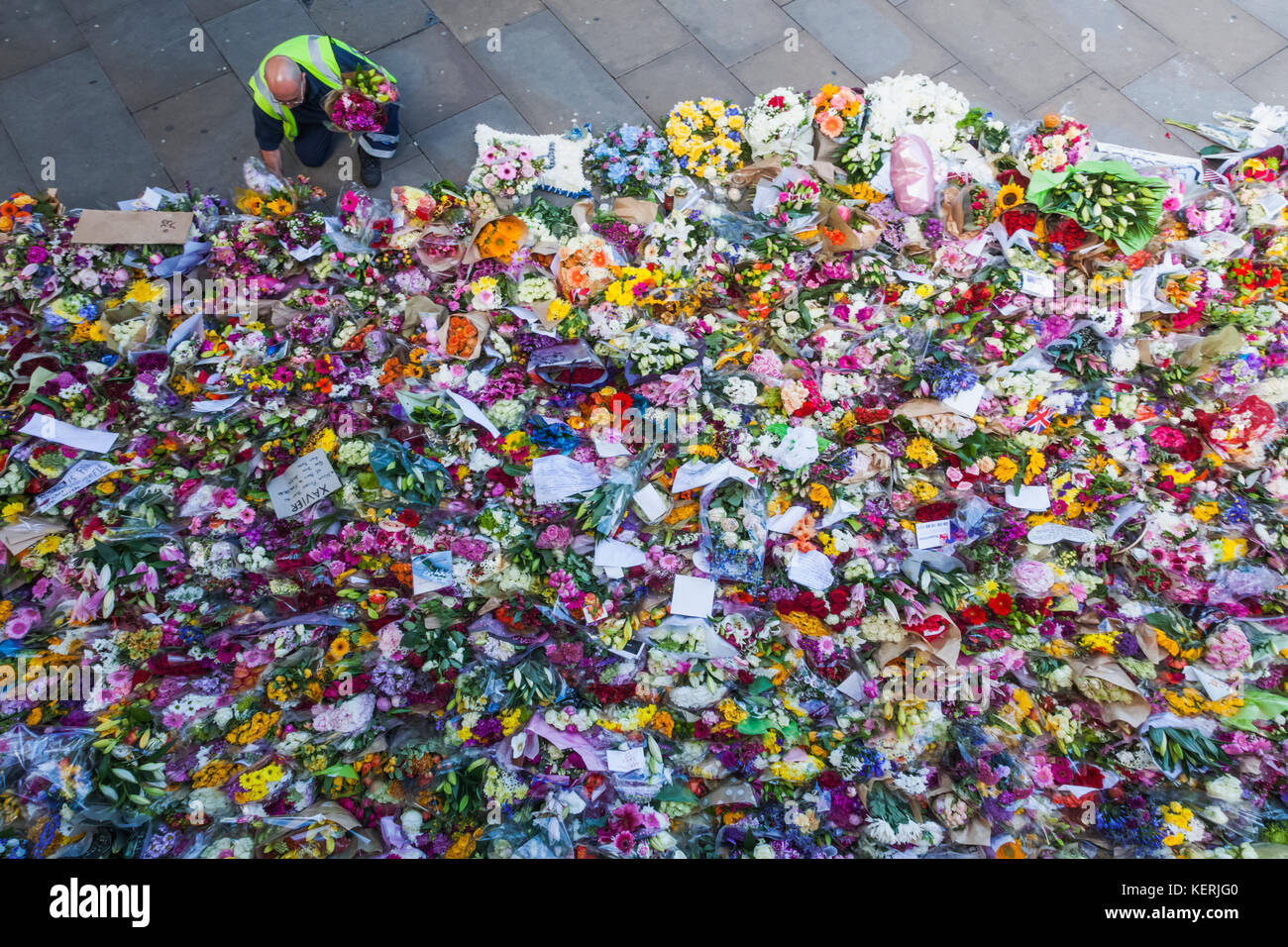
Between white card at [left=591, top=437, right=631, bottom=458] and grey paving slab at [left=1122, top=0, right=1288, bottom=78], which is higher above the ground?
grey paving slab at [left=1122, top=0, right=1288, bottom=78]

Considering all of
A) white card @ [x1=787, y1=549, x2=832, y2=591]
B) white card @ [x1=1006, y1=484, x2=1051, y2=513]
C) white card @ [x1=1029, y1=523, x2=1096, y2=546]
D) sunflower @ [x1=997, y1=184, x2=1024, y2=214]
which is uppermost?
sunflower @ [x1=997, y1=184, x2=1024, y2=214]

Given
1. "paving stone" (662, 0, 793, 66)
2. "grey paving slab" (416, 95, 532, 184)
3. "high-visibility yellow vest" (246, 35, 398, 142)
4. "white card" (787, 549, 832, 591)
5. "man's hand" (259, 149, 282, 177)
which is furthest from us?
"paving stone" (662, 0, 793, 66)

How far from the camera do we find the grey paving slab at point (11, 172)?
174 inches

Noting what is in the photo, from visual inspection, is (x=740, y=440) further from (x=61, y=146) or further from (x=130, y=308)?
(x=61, y=146)

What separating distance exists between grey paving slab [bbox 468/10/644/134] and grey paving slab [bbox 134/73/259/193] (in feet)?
5.29

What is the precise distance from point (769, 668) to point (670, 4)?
4.66 meters

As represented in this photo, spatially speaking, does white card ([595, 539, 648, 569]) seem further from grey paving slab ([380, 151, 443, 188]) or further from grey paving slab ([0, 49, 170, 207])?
grey paving slab ([0, 49, 170, 207])

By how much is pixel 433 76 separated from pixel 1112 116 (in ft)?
15.1

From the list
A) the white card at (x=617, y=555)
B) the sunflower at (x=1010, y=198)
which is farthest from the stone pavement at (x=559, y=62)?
the white card at (x=617, y=555)

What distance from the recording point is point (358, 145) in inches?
174

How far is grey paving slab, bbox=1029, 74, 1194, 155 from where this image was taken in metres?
4.67

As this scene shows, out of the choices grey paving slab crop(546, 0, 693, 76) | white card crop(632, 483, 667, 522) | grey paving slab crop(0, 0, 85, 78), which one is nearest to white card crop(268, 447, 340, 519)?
white card crop(632, 483, 667, 522)

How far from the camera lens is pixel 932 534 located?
334 centimetres

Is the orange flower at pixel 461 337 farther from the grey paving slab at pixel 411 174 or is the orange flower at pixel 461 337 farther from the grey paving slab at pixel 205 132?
the grey paving slab at pixel 205 132
